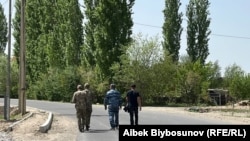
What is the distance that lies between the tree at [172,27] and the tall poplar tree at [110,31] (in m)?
15.8

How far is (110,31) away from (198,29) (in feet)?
69.0

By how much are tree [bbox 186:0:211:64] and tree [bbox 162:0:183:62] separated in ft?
6.21

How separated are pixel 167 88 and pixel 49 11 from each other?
25.2 m

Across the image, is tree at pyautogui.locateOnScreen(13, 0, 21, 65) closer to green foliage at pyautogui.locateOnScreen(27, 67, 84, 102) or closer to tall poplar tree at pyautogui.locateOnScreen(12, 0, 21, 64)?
tall poplar tree at pyautogui.locateOnScreen(12, 0, 21, 64)

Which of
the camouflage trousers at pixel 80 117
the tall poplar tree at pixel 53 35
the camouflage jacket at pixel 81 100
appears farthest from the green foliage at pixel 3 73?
the camouflage jacket at pixel 81 100

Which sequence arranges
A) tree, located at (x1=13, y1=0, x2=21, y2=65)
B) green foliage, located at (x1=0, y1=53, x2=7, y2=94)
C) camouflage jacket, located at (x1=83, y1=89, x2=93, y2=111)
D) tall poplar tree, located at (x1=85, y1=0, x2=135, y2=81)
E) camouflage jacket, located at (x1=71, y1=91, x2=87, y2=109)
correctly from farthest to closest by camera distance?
tree, located at (x1=13, y1=0, x2=21, y2=65) < green foliage, located at (x1=0, y1=53, x2=7, y2=94) < tall poplar tree, located at (x1=85, y1=0, x2=135, y2=81) < camouflage jacket, located at (x1=83, y1=89, x2=93, y2=111) < camouflage jacket, located at (x1=71, y1=91, x2=87, y2=109)

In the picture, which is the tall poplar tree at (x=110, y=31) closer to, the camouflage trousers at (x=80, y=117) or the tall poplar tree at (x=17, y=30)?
the tall poplar tree at (x=17, y=30)

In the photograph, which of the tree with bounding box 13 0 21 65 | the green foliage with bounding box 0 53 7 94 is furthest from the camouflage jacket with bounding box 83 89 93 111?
the tree with bounding box 13 0 21 65

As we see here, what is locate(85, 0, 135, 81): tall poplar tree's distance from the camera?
53.4 metres

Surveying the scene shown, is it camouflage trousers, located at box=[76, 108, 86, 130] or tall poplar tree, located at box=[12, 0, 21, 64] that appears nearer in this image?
camouflage trousers, located at box=[76, 108, 86, 130]

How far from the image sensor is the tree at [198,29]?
69.9m

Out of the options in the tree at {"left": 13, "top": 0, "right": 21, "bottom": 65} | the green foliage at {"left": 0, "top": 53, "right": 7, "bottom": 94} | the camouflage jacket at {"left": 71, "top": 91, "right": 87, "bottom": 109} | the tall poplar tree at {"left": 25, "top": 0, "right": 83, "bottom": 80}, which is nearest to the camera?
the camouflage jacket at {"left": 71, "top": 91, "right": 87, "bottom": 109}

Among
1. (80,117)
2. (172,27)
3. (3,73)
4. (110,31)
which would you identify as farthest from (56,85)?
(80,117)

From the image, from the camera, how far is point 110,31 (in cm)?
5344
